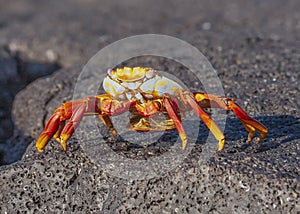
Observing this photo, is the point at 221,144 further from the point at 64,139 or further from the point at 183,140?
the point at 64,139

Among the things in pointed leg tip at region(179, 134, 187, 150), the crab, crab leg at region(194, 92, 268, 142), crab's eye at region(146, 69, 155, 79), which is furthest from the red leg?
crab leg at region(194, 92, 268, 142)

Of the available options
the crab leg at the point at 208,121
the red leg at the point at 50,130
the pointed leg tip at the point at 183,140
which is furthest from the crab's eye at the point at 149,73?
the red leg at the point at 50,130

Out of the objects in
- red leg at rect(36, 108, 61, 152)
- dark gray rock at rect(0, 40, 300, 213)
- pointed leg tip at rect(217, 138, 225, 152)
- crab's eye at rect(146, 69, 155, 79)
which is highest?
crab's eye at rect(146, 69, 155, 79)

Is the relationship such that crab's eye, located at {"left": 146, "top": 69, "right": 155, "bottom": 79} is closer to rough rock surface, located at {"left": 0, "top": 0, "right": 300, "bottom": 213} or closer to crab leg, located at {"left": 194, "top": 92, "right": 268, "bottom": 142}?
crab leg, located at {"left": 194, "top": 92, "right": 268, "bottom": 142}

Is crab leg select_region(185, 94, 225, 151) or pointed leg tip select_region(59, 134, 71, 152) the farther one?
pointed leg tip select_region(59, 134, 71, 152)

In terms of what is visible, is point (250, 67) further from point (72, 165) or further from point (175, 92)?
point (72, 165)

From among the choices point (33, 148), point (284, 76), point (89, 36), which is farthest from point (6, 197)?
point (89, 36)

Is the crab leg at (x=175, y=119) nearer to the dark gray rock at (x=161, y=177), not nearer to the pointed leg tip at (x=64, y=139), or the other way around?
the dark gray rock at (x=161, y=177)

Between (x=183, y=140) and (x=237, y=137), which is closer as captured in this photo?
(x=183, y=140)

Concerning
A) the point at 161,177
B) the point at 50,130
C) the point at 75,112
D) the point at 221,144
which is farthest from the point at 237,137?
the point at 50,130
